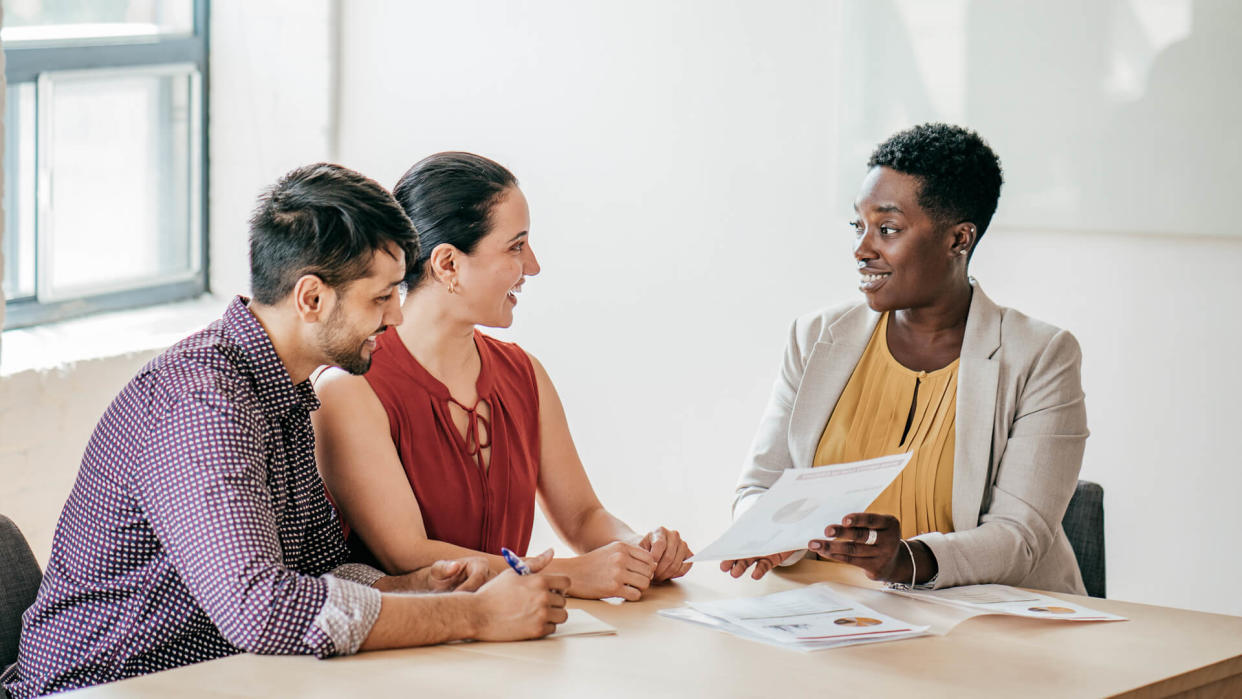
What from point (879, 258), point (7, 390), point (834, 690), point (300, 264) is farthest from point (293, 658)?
point (7, 390)

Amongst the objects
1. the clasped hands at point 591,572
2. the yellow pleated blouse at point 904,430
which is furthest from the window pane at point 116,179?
the yellow pleated blouse at point 904,430

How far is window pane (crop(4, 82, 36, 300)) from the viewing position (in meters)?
3.47

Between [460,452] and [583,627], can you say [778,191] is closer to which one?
[460,452]

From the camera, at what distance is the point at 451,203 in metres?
2.26

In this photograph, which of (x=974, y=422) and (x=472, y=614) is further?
(x=974, y=422)

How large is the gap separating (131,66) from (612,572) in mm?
2579

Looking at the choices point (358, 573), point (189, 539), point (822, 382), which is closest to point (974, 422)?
point (822, 382)

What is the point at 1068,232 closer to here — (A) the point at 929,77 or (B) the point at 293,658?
(A) the point at 929,77

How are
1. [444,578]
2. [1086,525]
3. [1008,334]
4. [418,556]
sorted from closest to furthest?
[444,578] < [418,556] < [1008,334] < [1086,525]

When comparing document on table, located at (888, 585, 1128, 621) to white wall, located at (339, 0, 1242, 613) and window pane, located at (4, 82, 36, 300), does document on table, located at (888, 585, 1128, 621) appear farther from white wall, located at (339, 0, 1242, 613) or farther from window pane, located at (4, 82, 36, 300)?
window pane, located at (4, 82, 36, 300)

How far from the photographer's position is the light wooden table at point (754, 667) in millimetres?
1520

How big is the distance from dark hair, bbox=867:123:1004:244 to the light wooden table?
0.85 metres

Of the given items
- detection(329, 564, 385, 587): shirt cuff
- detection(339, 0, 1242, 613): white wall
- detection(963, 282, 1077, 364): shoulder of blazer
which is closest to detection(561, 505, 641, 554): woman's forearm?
detection(329, 564, 385, 587): shirt cuff

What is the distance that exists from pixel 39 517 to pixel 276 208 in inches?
68.8
